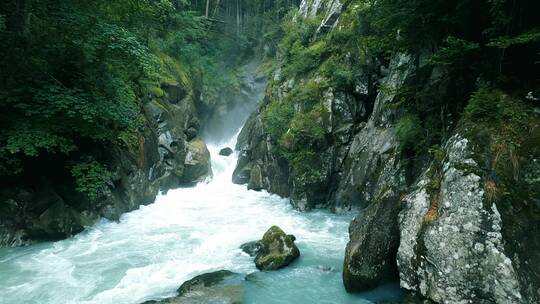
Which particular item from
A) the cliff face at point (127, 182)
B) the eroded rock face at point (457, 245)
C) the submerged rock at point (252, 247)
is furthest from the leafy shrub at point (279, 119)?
the eroded rock face at point (457, 245)

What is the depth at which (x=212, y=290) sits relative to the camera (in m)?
8.35

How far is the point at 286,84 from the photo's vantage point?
2192 cm

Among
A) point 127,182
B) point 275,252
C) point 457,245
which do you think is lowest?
point 275,252

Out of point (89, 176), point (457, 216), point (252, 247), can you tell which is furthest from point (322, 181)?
point (457, 216)

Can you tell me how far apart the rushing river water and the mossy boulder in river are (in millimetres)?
233

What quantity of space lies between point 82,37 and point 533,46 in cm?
1207

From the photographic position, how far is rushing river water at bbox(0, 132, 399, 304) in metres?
8.35

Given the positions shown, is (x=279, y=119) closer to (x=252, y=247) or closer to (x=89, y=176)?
(x=252, y=247)

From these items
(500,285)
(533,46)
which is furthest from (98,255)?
(533,46)

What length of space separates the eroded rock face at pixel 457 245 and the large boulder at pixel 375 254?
2.52 ft

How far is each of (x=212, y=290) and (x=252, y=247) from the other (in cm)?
275

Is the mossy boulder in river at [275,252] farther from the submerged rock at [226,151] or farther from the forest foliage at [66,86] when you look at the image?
the submerged rock at [226,151]

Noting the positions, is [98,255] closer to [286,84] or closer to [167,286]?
[167,286]

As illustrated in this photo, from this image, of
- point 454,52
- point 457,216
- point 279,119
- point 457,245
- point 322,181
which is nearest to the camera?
point 457,245
